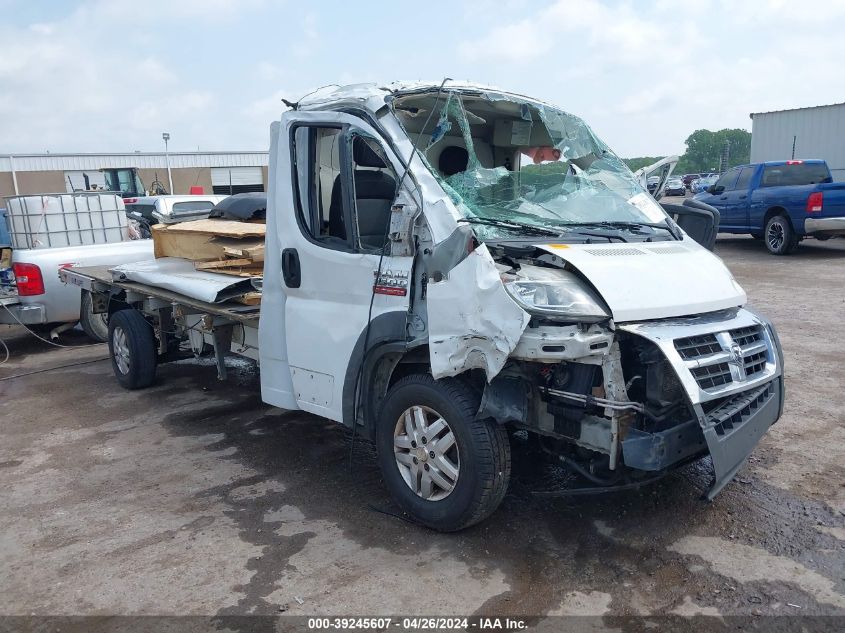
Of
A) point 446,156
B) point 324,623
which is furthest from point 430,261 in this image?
point 324,623

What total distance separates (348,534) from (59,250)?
6419 mm

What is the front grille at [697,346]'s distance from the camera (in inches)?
129

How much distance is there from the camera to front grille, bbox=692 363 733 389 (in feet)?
10.7

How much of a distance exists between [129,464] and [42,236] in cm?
492

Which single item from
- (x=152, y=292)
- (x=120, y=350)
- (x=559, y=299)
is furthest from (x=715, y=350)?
(x=120, y=350)

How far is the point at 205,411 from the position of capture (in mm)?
6289

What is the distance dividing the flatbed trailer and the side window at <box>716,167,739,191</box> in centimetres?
1315

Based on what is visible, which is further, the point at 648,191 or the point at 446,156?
the point at 648,191

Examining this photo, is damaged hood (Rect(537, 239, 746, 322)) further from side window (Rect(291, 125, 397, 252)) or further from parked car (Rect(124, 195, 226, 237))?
parked car (Rect(124, 195, 226, 237))

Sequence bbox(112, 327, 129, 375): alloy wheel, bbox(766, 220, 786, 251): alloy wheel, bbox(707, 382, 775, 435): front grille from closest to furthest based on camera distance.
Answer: bbox(707, 382, 775, 435): front grille, bbox(112, 327, 129, 375): alloy wheel, bbox(766, 220, 786, 251): alloy wheel

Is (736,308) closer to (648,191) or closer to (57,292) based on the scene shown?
(648,191)

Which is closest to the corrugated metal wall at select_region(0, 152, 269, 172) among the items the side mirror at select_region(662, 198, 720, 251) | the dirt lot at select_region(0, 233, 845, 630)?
the dirt lot at select_region(0, 233, 845, 630)

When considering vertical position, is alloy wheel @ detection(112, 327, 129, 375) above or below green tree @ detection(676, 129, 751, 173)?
below

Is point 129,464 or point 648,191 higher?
point 648,191
